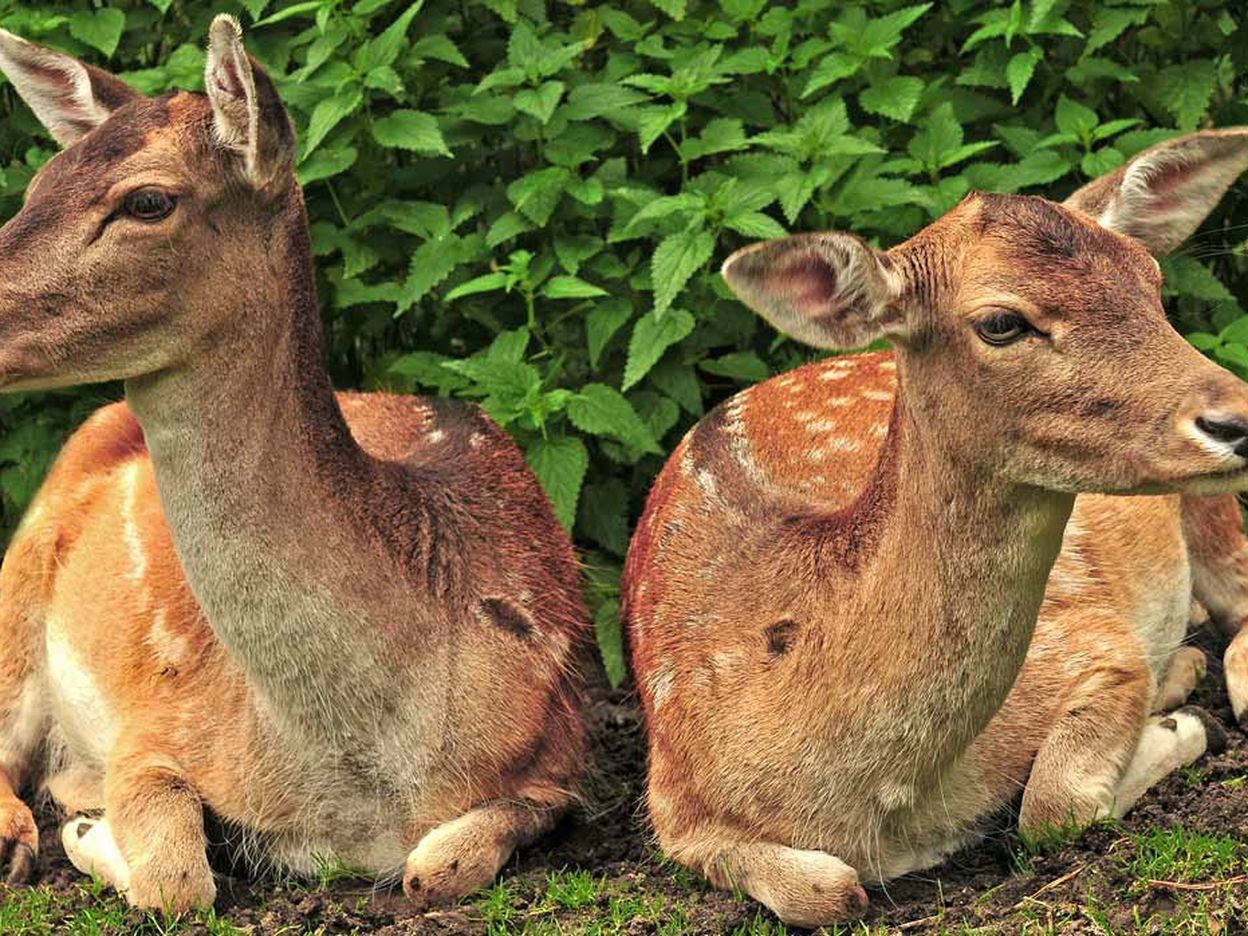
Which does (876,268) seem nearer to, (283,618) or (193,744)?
(283,618)

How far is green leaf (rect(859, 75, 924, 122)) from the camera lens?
705cm

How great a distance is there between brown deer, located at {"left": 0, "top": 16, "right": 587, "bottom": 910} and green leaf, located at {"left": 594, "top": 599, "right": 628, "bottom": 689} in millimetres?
367

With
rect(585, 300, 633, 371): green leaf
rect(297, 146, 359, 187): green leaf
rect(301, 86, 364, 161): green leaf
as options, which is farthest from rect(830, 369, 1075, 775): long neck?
rect(297, 146, 359, 187): green leaf

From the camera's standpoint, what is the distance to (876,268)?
492 centimetres

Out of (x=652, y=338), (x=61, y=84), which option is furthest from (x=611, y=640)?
(x=61, y=84)

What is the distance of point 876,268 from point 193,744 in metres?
2.30

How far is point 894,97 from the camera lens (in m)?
7.13

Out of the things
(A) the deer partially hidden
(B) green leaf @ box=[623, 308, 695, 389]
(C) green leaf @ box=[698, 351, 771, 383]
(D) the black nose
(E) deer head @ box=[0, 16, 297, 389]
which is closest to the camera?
(D) the black nose

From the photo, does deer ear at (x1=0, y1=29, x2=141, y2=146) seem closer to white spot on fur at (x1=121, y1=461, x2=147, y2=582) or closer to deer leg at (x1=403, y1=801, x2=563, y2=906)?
white spot on fur at (x1=121, y1=461, x2=147, y2=582)

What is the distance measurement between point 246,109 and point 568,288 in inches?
69.7

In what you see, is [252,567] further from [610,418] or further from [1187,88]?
[1187,88]

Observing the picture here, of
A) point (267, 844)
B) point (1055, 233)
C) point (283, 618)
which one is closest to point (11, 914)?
point (267, 844)

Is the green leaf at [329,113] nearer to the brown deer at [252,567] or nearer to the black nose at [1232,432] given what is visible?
the brown deer at [252,567]

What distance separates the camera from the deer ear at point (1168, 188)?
212 inches
